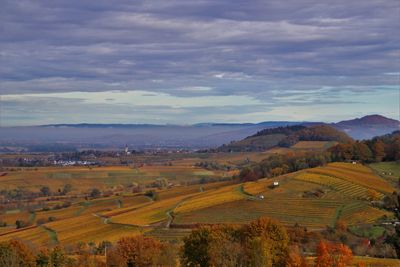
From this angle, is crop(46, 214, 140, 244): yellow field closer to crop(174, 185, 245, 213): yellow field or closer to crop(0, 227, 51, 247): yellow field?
crop(0, 227, 51, 247): yellow field

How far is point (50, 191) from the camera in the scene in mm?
162750

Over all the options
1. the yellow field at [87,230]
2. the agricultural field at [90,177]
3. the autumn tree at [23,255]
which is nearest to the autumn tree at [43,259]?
the autumn tree at [23,255]

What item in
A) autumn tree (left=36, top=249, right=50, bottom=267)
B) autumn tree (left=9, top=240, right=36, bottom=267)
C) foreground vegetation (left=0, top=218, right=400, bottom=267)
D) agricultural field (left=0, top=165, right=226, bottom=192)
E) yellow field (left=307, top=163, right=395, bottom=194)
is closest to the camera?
foreground vegetation (left=0, top=218, right=400, bottom=267)

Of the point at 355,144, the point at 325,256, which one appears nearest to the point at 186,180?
the point at 355,144

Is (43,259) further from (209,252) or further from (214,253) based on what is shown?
(214,253)

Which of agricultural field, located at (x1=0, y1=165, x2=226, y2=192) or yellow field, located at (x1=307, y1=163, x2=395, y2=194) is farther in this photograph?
agricultural field, located at (x1=0, y1=165, x2=226, y2=192)

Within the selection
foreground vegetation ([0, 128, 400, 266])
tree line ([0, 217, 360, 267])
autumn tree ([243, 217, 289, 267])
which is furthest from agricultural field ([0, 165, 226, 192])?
autumn tree ([243, 217, 289, 267])

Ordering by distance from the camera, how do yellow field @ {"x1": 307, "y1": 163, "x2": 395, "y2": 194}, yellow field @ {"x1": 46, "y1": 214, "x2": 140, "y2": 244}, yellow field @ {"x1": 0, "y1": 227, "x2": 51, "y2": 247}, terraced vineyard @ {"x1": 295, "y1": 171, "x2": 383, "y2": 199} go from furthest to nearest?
yellow field @ {"x1": 307, "y1": 163, "x2": 395, "y2": 194}
terraced vineyard @ {"x1": 295, "y1": 171, "x2": 383, "y2": 199}
yellow field @ {"x1": 46, "y1": 214, "x2": 140, "y2": 244}
yellow field @ {"x1": 0, "y1": 227, "x2": 51, "y2": 247}

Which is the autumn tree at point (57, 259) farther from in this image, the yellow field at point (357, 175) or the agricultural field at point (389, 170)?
the agricultural field at point (389, 170)

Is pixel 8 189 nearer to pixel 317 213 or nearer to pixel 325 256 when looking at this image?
pixel 317 213

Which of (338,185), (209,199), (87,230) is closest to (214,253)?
(87,230)

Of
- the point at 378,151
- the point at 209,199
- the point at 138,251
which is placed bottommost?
the point at 138,251

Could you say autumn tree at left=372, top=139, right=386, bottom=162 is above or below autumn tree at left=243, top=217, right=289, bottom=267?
above

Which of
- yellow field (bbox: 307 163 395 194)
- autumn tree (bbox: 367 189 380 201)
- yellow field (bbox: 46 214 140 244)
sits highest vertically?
yellow field (bbox: 307 163 395 194)
